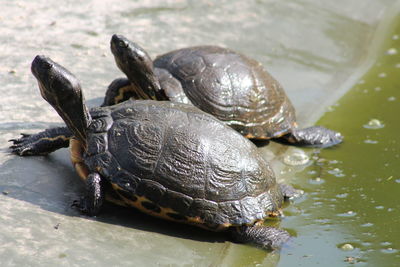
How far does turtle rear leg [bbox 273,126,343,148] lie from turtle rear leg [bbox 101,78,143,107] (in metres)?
2.10

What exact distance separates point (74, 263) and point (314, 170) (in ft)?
12.2

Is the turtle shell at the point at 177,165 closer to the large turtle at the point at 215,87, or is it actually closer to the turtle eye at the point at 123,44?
the large turtle at the point at 215,87

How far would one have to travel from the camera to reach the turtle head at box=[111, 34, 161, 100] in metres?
7.64

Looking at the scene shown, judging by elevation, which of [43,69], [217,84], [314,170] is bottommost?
[314,170]

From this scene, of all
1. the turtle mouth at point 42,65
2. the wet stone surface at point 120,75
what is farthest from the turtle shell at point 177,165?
the turtle mouth at point 42,65

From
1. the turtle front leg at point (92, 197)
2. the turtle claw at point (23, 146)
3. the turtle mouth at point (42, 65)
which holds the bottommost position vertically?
the turtle claw at point (23, 146)

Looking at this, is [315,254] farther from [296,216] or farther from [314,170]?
[314,170]

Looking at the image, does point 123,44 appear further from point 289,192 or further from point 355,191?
point 355,191

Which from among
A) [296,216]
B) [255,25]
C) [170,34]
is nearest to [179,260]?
[296,216]

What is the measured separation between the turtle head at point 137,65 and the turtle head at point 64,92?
1.78 m

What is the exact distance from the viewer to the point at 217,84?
7719mm

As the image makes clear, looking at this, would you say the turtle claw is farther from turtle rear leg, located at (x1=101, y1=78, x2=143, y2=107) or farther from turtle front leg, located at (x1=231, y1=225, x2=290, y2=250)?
turtle front leg, located at (x1=231, y1=225, x2=290, y2=250)

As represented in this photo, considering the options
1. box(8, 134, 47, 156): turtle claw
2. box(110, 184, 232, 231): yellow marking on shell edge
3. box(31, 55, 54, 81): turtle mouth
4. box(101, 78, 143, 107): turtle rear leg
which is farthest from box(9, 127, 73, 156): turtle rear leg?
box(101, 78, 143, 107): turtle rear leg

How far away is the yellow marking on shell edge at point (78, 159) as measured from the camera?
5.88 m
